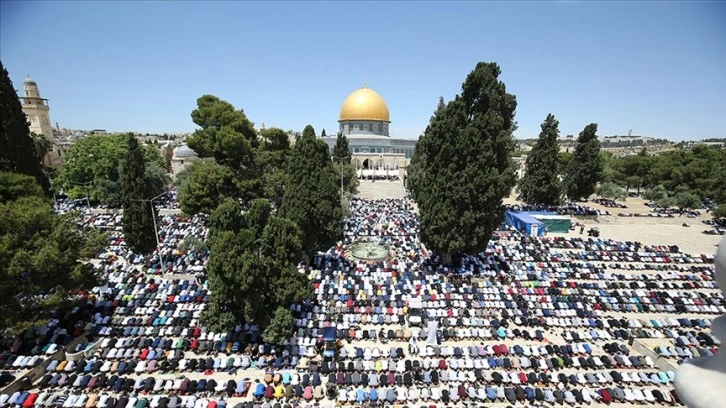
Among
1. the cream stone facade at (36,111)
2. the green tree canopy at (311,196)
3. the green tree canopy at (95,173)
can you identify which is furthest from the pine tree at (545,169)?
the cream stone facade at (36,111)

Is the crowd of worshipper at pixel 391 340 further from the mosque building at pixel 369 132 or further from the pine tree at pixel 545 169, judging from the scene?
the mosque building at pixel 369 132

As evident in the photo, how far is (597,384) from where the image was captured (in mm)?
14570

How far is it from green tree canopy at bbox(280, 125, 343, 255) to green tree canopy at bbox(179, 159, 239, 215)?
243 inches

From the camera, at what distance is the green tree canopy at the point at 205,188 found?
26.0 meters

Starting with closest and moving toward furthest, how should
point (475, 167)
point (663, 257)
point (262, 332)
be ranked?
point (262, 332)
point (475, 167)
point (663, 257)

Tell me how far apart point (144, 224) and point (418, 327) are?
20.0m

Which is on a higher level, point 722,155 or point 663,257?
point 722,155

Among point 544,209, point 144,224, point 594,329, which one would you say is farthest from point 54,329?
point 544,209

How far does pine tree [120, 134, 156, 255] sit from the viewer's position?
947 inches

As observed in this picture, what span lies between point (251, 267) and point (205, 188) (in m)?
13.1

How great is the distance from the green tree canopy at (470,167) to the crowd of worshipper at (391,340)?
125 inches

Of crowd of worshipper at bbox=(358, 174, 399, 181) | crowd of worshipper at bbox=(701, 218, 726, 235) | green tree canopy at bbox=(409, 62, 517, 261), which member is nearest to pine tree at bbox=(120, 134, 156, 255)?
A: green tree canopy at bbox=(409, 62, 517, 261)

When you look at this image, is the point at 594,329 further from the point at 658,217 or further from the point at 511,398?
the point at 658,217

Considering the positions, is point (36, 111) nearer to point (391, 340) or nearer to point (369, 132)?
point (369, 132)
